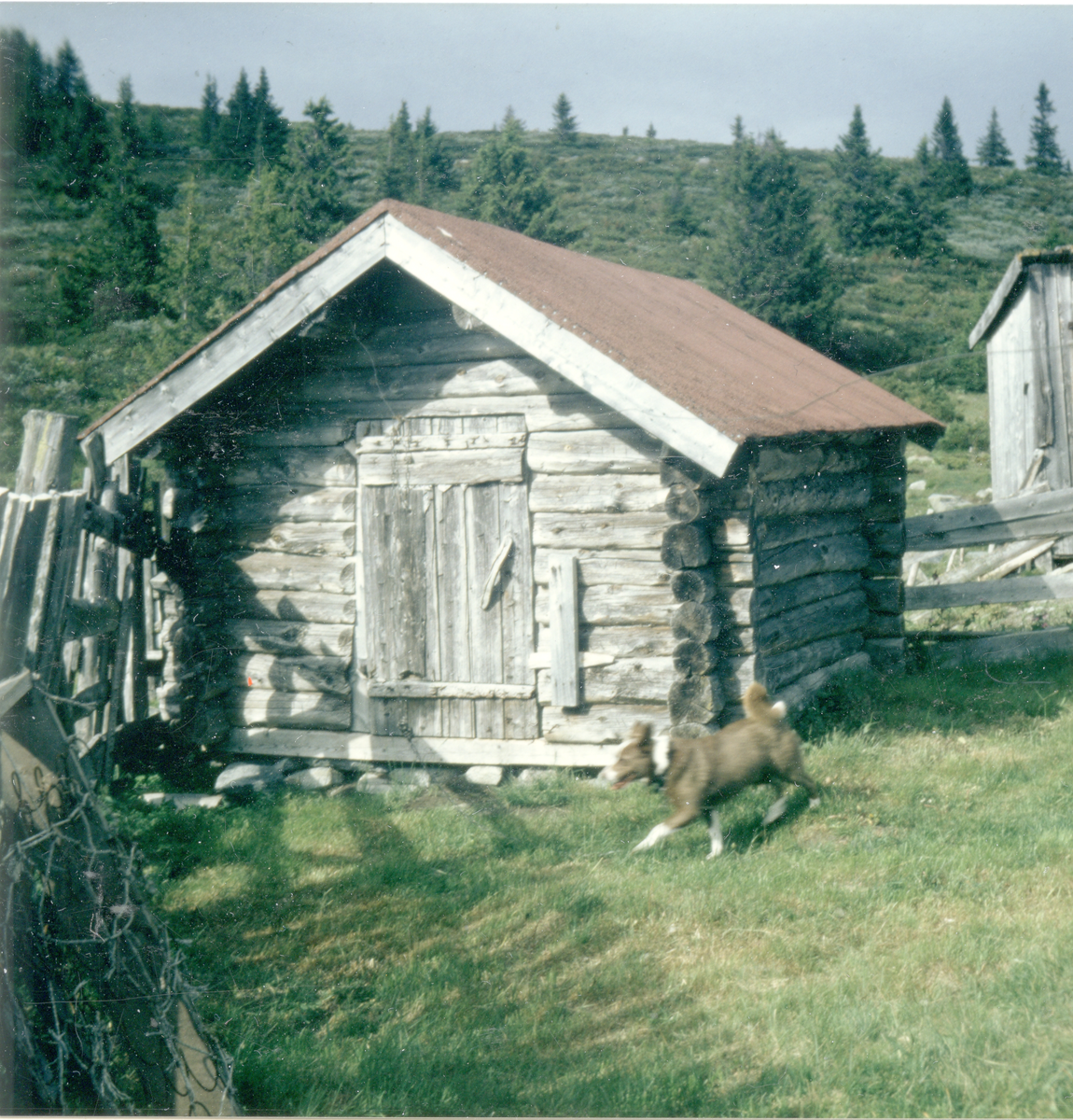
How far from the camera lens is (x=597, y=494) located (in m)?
7.32

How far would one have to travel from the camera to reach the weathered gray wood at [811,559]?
764 centimetres

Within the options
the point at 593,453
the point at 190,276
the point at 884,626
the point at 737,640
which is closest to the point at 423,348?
the point at 593,453

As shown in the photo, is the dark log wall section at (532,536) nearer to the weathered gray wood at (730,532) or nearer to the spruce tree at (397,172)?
the weathered gray wood at (730,532)

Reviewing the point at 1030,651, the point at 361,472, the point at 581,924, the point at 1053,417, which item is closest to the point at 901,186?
the point at 1053,417

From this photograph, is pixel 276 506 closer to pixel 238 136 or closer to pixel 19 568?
pixel 19 568

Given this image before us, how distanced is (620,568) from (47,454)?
12.9ft

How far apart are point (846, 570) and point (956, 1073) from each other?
6.43 metres

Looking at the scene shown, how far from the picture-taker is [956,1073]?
3.40 m

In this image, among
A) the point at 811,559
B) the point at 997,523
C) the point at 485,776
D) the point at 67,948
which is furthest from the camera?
the point at 997,523

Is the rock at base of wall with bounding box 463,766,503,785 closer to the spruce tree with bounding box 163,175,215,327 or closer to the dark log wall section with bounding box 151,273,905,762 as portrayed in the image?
the dark log wall section with bounding box 151,273,905,762

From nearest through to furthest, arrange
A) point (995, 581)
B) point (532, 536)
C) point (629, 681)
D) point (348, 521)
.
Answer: point (629, 681)
point (532, 536)
point (348, 521)
point (995, 581)

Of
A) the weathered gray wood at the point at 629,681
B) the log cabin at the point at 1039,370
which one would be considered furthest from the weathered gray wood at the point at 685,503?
the log cabin at the point at 1039,370

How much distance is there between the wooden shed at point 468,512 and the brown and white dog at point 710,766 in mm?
843

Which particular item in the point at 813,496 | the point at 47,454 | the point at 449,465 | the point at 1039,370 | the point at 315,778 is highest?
the point at 1039,370
